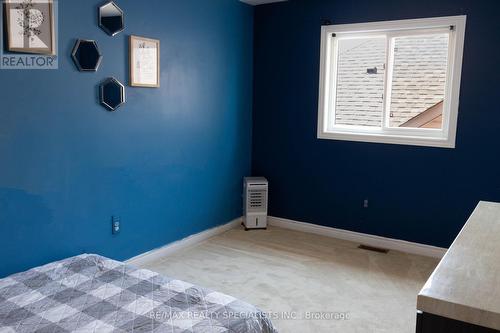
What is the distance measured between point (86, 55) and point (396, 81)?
2.76 m

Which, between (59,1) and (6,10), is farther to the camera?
(59,1)

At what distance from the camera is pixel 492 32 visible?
343cm

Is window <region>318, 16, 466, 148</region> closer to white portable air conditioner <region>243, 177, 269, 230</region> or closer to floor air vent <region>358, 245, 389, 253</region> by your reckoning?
white portable air conditioner <region>243, 177, 269, 230</region>

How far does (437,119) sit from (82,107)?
3030 mm

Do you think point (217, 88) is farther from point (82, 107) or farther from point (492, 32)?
point (492, 32)

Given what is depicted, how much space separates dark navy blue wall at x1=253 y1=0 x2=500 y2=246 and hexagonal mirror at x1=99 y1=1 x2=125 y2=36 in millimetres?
1910

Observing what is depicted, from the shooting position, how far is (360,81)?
421cm

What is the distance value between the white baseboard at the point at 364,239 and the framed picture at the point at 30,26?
2.94m

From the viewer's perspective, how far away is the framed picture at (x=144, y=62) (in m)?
3.26

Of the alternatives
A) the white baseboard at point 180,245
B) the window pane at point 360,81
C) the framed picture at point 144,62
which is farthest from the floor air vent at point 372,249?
the framed picture at point 144,62

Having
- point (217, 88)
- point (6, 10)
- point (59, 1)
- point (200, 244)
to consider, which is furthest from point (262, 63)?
point (6, 10)

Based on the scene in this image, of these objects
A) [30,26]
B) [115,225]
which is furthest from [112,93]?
[115,225]

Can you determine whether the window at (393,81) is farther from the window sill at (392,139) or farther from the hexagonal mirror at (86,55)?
the hexagonal mirror at (86,55)

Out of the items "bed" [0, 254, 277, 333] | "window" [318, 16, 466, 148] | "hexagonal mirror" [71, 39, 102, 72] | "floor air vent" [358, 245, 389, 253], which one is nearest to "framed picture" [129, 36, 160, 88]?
"hexagonal mirror" [71, 39, 102, 72]
